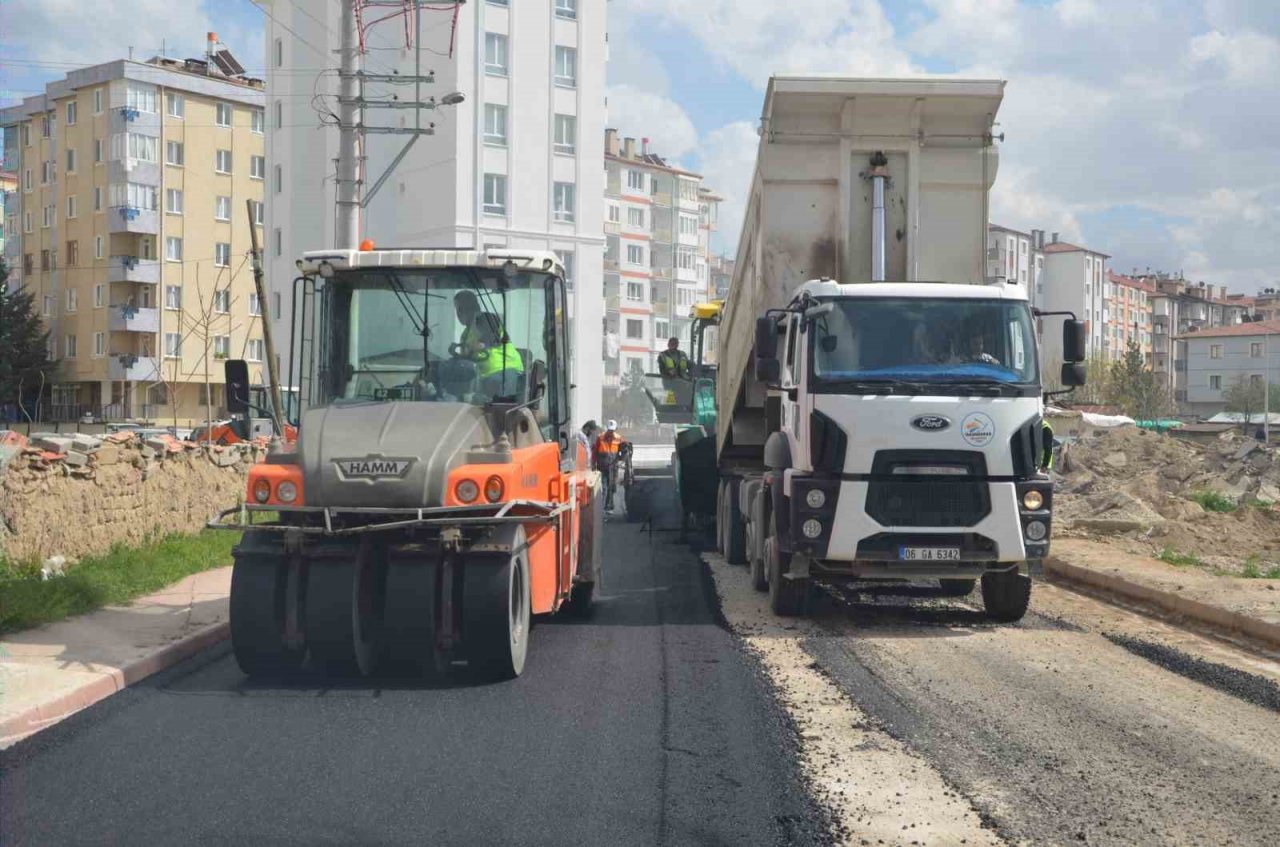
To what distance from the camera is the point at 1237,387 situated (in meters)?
92.4

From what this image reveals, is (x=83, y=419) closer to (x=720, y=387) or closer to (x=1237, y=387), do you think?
(x=720, y=387)

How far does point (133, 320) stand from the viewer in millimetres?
61500

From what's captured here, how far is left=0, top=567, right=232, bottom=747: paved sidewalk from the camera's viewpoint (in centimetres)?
743

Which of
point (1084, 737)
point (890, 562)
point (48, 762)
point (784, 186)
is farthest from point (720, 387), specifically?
point (48, 762)

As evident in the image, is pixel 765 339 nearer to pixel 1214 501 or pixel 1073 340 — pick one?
pixel 1073 340

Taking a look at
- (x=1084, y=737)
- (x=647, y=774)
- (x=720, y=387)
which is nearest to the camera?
(x=647, y=774)

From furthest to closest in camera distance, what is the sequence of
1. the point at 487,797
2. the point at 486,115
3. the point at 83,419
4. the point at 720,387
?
the point at 83,419 → the point at 486,115 → the point at 720,387 → the point at 487,797

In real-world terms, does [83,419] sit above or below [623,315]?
below

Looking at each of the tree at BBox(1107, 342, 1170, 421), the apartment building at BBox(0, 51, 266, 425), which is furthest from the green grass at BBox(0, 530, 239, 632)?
the tree at BBox(1107, 342, 1170, 421)

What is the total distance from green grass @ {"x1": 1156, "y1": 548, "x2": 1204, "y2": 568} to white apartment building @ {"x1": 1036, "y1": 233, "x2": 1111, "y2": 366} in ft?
354

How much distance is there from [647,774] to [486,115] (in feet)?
151

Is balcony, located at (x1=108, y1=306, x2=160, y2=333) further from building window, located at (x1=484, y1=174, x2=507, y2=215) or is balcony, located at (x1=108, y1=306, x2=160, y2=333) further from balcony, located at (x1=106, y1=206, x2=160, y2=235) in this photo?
building window, located at (x1=484, y1=174, x2=507, y2=215)

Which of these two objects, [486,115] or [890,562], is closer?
[890,562]

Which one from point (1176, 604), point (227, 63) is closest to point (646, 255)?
point (227, 63)
